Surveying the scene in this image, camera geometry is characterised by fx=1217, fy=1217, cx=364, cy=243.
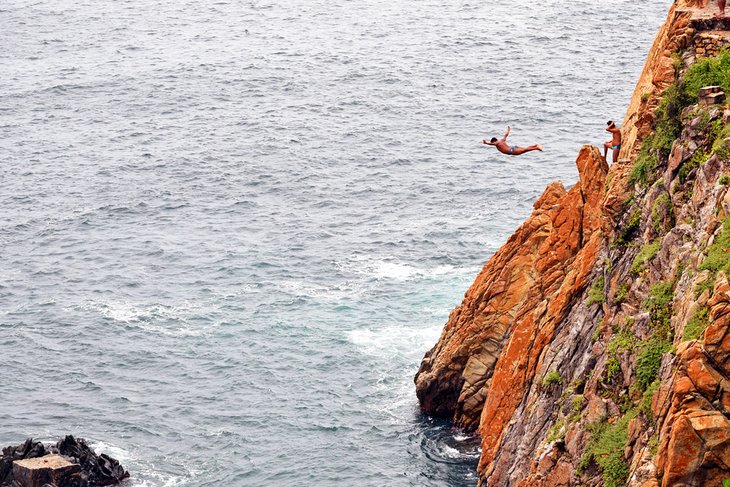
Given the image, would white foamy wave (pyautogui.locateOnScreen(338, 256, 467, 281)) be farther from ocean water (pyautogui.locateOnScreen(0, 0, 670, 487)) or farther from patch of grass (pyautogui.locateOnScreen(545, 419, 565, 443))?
patch of grass (pyautogui.locateOnScreen(545, 419, 565, 443))

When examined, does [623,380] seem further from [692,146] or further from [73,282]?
[73,282]

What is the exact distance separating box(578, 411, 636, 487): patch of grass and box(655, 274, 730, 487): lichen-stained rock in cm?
409

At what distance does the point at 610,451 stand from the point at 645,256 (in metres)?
7.36

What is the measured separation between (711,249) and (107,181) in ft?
263

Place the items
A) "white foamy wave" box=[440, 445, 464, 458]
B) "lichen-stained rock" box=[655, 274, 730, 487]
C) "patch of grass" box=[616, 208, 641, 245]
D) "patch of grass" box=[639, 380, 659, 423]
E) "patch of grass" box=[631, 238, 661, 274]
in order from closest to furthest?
"lichen-stained rock" box=[655, 274, 730, 487] → "patch of grass" box=[639, 380, 659, 423] → "patch of grass" box=[631, 238, 661, 274] → "patch of grass" box=[616, 208, 641, 245] → "white foamy wave" box=[440, 445, 464, 458]

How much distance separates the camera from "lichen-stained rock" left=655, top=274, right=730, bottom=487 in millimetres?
31594

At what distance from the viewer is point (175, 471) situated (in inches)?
2537

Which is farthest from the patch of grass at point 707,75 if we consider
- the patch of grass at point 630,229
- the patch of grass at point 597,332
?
the patch of grass at point 597,332

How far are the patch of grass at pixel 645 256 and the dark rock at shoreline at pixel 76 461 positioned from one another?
3256cm

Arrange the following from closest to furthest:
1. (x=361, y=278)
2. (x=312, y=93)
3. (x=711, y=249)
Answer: (x=711, y=249), (x=361, y=278), (x=312, y=93)

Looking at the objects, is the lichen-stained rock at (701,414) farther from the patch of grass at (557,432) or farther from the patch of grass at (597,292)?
the patch of grass at (597,292)

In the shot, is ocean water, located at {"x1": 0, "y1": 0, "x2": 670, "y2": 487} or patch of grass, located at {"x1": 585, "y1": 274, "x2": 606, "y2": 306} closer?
patch of grass, located at {"x1": 585, "y1": 274, "x2": 606, "y2": 306}

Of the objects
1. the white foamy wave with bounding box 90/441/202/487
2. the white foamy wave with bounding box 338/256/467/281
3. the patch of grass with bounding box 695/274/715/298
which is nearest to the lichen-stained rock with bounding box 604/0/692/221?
the patch of grass with bounding box 695/274/715/298

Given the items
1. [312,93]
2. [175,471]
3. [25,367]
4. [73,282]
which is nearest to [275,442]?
[175,471]
